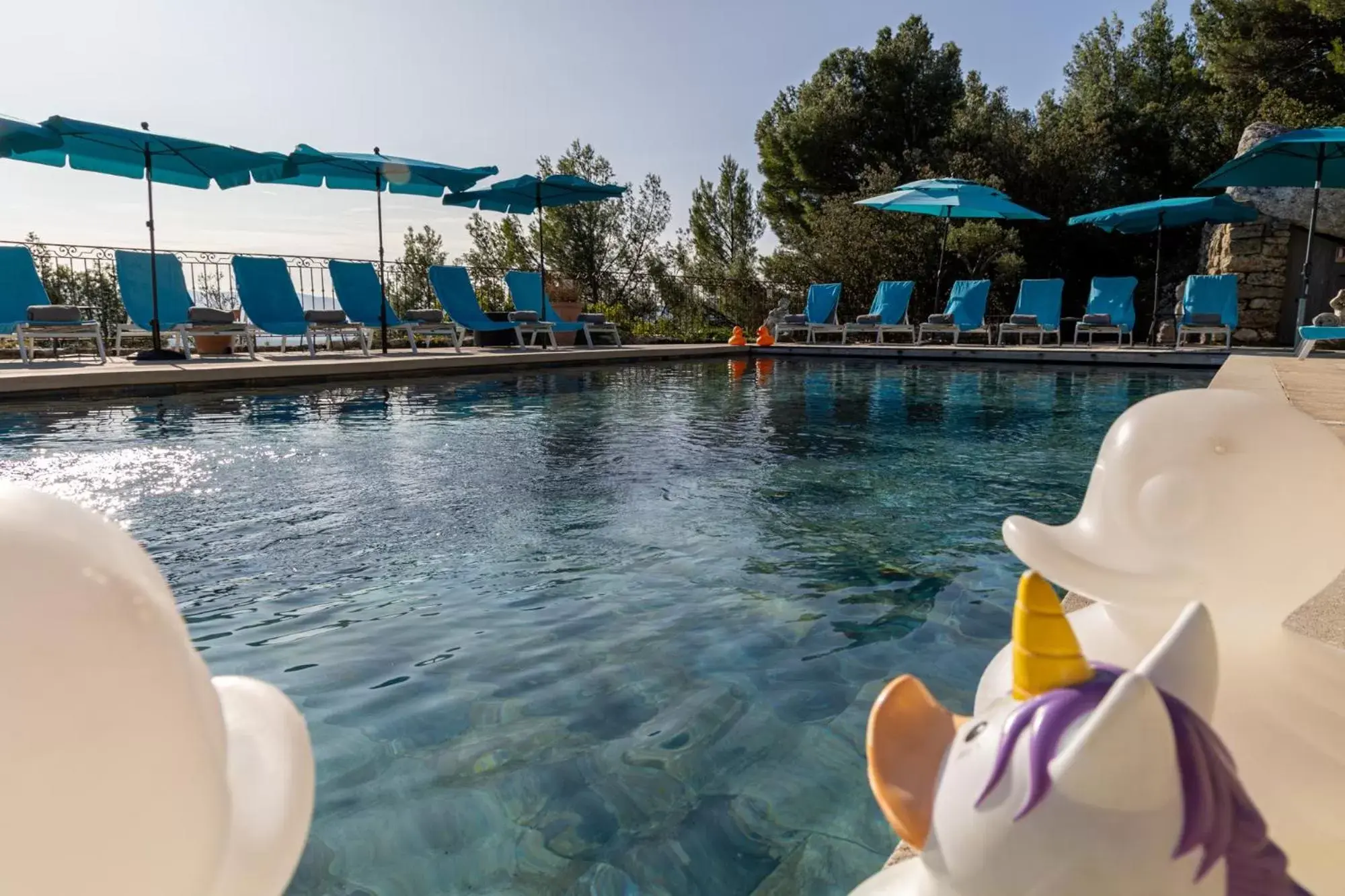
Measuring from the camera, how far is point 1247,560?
3.15 feet

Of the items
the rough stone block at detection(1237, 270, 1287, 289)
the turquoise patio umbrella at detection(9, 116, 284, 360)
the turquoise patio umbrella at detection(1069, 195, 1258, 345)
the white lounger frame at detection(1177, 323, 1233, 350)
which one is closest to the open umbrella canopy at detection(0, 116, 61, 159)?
the turquoise patio umbrella at detection(9, 116, 284, 360)

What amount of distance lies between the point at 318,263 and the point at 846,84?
540 inches

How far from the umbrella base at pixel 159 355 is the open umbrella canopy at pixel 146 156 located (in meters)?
2.41

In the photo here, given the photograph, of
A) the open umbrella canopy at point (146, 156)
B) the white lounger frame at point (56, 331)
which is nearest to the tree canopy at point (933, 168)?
the open umbrella canopy at point (146, 156)

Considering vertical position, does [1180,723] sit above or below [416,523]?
above

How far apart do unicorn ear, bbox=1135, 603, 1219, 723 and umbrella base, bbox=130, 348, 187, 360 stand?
463 inches

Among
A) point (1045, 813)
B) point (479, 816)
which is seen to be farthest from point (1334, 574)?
point (479, 816)

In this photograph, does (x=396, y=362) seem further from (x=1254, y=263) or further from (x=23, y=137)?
(x=1254, y=263)

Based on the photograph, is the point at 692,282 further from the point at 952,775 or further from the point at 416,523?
the point at 952,775

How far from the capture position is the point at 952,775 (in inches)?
30.5

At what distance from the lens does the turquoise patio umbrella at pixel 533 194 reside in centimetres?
1411

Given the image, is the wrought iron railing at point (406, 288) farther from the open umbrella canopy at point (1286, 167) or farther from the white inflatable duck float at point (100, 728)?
the white inflatable duck float at point (100, 728)

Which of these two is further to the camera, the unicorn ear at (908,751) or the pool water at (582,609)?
the pool water at (582,609)

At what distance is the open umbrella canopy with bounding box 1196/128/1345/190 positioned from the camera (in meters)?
10.4
